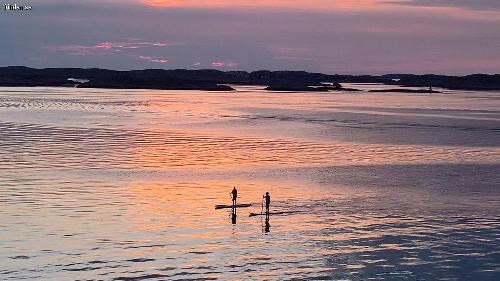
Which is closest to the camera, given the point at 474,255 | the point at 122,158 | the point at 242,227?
the point at 474,255

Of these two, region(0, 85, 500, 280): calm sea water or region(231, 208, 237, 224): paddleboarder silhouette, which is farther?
region(231, 208, 237, 224): paddleboarder silhouette

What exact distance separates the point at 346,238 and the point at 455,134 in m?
41.8

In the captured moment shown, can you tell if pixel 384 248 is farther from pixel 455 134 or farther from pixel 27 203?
pixel 455 134

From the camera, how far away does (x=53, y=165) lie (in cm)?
3822

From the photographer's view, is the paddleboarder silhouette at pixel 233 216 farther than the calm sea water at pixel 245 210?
Yes

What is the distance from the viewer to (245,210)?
94.0ft

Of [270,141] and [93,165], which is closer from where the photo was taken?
[93,165]

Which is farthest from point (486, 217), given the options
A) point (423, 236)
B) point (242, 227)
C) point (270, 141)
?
point (270, 141)

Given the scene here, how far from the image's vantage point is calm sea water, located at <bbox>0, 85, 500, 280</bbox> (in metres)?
20.8

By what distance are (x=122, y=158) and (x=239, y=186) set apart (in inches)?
429

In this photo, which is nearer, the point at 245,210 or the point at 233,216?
the point at 233,216

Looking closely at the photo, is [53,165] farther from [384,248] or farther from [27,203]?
[384,248]

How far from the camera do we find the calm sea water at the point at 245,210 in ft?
68.1

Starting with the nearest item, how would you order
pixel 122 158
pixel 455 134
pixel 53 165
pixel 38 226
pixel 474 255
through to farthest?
pixel 474 255 → pixel 38 226 → pixel 53 165 → pixel 122 158 → pixel 455 134
